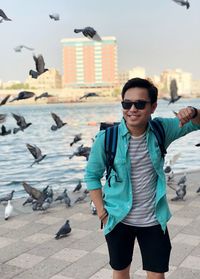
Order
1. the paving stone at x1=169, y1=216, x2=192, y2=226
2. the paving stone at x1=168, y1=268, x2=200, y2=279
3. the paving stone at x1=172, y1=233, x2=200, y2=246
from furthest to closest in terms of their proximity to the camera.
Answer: the paving stone at x1=169, y1=216, x2=192, y2=226
the paving stone at x1=172, y1=233, x2=200, y2=246
the paving stone at x1=168, y1=268, x2=200, y2=279

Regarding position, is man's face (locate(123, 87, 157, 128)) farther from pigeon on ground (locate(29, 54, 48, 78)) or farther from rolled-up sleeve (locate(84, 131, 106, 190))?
pigeon on ground (locate(29, 54, 48, 78))

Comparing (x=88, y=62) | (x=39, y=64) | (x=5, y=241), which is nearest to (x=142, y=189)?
(x=39, y=64)

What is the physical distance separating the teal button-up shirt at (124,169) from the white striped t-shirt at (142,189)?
3cm

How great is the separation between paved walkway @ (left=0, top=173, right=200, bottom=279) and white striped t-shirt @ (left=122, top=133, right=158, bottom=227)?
73.9 inches

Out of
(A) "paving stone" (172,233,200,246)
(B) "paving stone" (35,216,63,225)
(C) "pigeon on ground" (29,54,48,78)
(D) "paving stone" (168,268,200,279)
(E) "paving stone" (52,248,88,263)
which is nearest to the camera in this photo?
(D) "paving stone" (168,268,200,279)

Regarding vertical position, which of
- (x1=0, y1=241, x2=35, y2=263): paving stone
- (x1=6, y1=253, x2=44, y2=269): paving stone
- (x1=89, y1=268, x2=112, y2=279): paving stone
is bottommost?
(x1=0, y1=241, x2=35, y2=263): paving stone

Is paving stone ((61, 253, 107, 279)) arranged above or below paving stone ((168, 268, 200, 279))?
below

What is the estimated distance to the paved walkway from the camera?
16.4ft

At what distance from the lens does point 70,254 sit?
5.61m

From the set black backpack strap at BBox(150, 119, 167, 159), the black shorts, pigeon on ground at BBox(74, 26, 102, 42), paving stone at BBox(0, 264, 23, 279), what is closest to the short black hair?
black backpack strap at BBox(150, 119, 167, 159)

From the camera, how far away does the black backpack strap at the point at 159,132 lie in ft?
10.4

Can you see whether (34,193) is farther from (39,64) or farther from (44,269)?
(39,64)

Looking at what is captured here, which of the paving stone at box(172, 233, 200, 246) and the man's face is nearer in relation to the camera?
the man's face

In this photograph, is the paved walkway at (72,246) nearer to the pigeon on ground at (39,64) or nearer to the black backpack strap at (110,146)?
the black backpack strap at (110,146)
